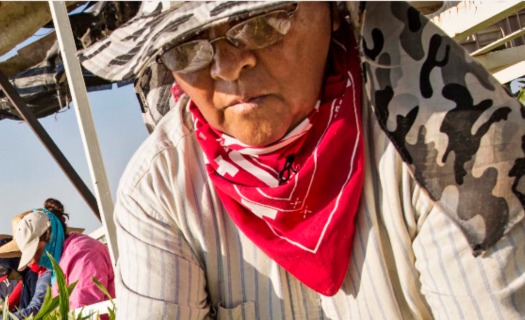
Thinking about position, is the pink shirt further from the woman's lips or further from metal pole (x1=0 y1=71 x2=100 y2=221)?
the woman's lips

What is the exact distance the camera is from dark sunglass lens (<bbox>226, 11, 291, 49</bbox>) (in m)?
1.48

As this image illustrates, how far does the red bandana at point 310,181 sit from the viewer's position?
166 cm

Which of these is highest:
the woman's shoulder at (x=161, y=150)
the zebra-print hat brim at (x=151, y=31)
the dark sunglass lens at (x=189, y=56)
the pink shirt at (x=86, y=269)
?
the zebra-print hat brim at (x=151, y=31)

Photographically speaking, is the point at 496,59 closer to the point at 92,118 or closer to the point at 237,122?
the point at 92,118

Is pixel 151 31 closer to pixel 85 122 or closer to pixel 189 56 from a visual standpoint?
pixel 189 56

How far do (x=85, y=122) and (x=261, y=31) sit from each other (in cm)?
175

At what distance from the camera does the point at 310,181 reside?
1.67m

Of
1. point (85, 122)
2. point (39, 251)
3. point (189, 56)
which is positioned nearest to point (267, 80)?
point (189, 56)

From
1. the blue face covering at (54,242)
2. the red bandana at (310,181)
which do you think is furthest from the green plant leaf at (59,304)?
the blue face covering at (54,242)

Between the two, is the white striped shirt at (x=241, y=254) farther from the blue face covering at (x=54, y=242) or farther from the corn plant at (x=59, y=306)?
the blue face covering at (x=54, y=242)

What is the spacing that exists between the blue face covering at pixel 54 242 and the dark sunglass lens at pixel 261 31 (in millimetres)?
4084

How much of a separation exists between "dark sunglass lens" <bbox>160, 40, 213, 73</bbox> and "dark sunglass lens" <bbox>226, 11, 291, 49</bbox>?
2.5 inches

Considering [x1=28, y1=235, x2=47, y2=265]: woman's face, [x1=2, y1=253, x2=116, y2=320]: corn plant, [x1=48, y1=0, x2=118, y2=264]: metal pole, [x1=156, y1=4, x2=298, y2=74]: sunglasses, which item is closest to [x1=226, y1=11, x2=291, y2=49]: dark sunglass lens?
[x1=156, y1=4, x2=298, y2=74]: sunglasses

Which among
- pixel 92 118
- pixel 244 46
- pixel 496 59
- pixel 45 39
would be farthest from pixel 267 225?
pixel 45 39
